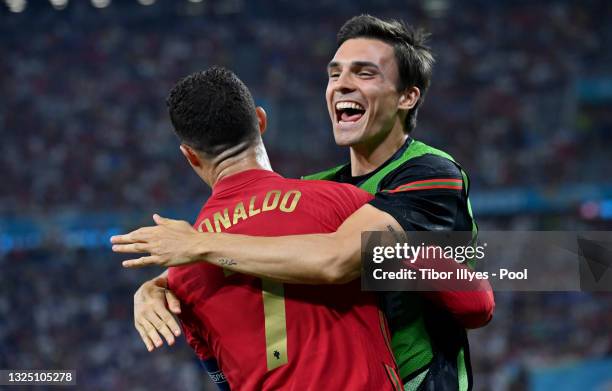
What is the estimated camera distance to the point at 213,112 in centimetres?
265

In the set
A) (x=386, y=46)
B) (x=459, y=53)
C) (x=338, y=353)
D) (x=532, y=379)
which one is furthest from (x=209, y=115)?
(x=459, y=53)

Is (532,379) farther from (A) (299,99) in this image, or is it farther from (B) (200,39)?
(B) (200,39)

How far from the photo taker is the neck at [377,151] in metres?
3.50

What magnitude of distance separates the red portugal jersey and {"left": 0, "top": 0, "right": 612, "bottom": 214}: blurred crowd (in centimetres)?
1483

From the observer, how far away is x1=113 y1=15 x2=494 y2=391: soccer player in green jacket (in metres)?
2.51

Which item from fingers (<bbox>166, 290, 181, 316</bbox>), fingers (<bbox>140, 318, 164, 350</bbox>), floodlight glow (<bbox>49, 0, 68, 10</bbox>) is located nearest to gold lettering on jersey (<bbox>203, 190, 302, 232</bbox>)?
fingers (<bbox>166, 290, 181, 316</bbox>)

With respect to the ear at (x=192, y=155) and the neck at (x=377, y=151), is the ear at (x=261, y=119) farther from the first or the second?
the neck at (x=377, y=151)

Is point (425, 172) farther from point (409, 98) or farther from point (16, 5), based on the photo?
point (16, 5)

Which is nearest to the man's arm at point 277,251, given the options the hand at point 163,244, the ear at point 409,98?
the hand at point 163,244

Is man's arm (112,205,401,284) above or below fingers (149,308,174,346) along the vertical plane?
above

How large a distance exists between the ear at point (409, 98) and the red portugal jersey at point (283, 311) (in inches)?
37.8

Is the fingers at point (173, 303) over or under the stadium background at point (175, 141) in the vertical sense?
under

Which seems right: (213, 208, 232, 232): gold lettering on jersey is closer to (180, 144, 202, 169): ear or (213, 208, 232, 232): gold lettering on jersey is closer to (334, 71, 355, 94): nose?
(180, 144, 202, 169): ear

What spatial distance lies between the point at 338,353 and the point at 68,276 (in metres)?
15.5
